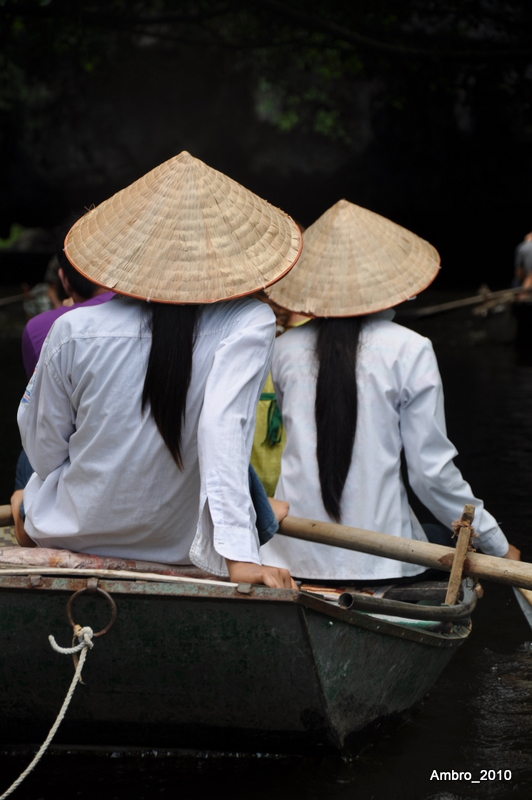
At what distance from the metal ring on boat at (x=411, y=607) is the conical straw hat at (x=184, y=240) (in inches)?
30.7

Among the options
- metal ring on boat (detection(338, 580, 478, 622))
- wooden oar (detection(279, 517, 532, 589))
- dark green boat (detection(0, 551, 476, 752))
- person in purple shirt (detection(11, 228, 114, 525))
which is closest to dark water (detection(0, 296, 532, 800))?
dark green boat (detection(0, 551, 476, 752))

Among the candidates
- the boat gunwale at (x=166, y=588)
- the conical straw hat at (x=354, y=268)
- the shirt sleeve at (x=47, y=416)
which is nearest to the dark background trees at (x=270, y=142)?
the conical straw hat at (x=354, y=268)

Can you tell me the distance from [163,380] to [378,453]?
3.01 ft

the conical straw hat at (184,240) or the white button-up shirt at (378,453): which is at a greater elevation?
the conical straw hat at (184,240)

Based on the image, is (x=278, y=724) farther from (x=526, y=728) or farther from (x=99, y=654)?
(x=526, y=728)


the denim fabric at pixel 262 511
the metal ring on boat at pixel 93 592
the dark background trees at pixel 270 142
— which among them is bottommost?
the dark background trees at pixel 270 142

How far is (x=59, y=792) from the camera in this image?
2561 mm

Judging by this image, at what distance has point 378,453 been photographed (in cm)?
278

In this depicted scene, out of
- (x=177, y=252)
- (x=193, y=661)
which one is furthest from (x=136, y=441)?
(x=193, y=661)

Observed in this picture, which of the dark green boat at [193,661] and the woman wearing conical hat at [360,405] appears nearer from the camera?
the dark green boat at [193,661]

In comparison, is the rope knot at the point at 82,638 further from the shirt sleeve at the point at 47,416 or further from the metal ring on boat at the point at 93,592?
the shirt sleeve at the point at 47,416

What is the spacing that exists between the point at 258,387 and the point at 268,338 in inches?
4.3

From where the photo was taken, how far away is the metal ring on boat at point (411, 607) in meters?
2.31

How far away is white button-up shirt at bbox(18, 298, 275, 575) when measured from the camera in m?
2.01
